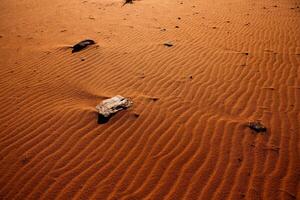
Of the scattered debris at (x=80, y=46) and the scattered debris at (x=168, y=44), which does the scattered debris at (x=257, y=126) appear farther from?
the scattered debris at (x=80, y=46)

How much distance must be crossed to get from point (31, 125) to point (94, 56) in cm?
271

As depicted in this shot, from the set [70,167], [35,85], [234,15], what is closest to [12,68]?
[35,85]

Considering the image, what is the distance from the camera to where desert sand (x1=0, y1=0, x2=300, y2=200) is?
3.04 metres

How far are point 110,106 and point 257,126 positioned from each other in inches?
94.9

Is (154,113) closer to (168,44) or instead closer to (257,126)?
(257,126)

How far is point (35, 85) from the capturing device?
16.6 ft

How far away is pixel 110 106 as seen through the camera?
13.4 feet

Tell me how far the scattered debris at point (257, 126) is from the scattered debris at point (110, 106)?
2.03m

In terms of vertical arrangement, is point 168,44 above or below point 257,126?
above

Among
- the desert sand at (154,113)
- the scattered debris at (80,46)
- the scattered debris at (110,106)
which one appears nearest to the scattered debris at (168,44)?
the desert sand at (154,113)

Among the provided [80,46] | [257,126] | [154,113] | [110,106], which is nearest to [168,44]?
[80,46]

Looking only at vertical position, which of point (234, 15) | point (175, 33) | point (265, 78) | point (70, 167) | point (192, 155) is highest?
point (234, 15)

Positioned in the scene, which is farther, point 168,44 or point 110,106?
point 168,44

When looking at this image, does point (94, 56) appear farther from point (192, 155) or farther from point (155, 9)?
point (155, 9)
